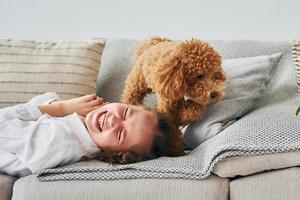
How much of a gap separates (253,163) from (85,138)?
1.97 ft

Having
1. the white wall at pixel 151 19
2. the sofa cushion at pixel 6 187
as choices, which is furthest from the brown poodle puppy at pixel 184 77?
the white wall at pixel 151 19

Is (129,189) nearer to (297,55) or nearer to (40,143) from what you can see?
(40,143)

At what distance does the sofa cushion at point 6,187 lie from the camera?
1657mm

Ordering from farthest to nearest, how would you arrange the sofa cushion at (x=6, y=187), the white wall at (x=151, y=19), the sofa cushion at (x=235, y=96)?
the white wall at (x=151, y=19), the sofa cushion at (x=235, y=96), the sofa cushion at (x=6, y=187)

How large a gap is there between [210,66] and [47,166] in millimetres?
655

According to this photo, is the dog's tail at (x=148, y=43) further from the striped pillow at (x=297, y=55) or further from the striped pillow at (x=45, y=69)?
the striped pillow at (x=297, y=55)

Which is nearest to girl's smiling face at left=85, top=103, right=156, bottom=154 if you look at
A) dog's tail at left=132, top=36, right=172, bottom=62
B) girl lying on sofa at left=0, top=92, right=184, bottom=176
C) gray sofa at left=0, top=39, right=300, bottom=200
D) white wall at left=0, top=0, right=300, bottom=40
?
girl lying on sofa at left=0, top=92, right=184, bottom=176

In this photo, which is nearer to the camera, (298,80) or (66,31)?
(298,80)

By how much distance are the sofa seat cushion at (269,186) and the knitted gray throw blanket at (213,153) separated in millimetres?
72

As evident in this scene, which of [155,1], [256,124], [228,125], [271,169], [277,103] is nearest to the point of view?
[271,169]

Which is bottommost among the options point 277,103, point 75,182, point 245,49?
point 75,182

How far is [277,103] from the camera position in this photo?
6.72ft

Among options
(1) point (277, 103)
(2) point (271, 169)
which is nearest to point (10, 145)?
(2) point (271, 169)

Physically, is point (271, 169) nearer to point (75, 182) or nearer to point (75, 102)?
point (75, 182)
